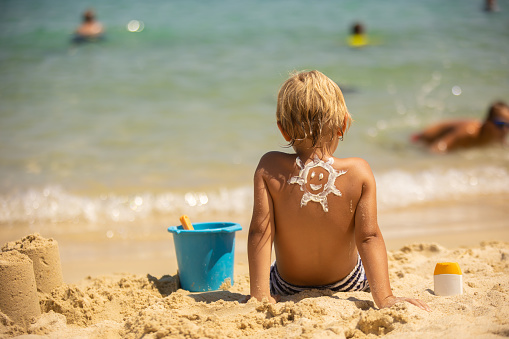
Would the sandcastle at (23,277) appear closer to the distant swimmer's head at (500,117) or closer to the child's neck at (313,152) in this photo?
the child's neck at (313,152)

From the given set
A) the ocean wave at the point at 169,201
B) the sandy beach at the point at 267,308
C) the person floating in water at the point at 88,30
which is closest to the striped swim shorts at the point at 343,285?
the sandy beach at the point at 267,308

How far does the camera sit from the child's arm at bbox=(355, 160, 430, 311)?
2520 millimetres

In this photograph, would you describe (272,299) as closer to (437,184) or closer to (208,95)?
(437,184)

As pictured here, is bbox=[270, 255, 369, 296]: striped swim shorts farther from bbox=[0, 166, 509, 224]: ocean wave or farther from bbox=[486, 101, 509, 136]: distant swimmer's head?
bbox=[486, 101, 509, 136]: distant swimmer's head

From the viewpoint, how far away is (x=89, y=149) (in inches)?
265

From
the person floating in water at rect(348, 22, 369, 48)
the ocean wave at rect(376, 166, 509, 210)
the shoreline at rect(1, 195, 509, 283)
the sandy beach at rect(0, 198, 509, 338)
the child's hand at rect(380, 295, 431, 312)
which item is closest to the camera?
the sandy beach at rect(0, 198, 509, 338)

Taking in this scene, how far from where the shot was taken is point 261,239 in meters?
2.61

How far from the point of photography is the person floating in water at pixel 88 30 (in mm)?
10613

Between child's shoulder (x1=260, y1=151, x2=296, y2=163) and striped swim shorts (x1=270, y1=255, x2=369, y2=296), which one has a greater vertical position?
child's shoulder (x1=260, y1=151, x2=296, y2=163)

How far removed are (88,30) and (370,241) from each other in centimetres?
→ 956

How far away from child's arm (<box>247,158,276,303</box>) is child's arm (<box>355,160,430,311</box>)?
1.40 feet

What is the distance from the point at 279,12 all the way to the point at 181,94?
14.0ft

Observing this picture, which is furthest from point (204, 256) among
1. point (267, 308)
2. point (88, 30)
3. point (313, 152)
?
point (88, 30)

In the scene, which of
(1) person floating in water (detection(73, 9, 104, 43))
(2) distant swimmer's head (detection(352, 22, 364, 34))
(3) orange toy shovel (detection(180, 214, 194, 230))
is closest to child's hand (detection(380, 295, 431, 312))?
(3) orange toy shovel (detection(180, 214, 194, 230))
